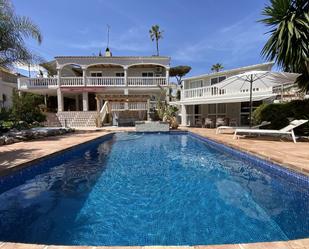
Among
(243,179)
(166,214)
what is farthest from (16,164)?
(243,179)

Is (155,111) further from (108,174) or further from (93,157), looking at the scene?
(108,174)

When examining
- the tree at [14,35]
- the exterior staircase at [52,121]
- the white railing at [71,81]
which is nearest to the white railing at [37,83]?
the white railing at [71,81]

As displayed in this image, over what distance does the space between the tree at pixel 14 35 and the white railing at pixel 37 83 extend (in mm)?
12881

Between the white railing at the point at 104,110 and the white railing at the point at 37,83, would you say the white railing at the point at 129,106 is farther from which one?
the white railing at the point at 37,83

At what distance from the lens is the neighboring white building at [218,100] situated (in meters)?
16.9

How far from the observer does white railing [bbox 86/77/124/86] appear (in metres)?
25.5

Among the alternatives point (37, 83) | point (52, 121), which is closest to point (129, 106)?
point (52, 121)

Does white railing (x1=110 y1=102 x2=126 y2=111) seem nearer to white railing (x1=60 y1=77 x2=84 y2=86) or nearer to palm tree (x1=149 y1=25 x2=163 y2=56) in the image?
white railing (x1=60 y1=77 x2=84 y2=86)

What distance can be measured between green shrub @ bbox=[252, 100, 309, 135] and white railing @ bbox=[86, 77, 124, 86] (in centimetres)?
1704

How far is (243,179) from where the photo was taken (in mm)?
5988

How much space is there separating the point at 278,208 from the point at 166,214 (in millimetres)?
2203

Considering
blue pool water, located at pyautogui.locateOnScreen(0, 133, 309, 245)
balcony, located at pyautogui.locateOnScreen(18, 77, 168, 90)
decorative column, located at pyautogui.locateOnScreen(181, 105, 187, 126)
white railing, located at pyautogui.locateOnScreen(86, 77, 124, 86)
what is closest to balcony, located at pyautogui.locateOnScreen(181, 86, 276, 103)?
decorative column, located at pyautogui.locateOnScreen(181, 105, 187, 126)

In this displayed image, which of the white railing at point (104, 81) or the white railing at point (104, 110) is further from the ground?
the white railing at point (104, 81)

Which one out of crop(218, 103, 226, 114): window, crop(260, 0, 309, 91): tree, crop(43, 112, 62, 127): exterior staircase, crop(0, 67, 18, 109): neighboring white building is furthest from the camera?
crop(0, 67, 18, 109): neighboring white building
